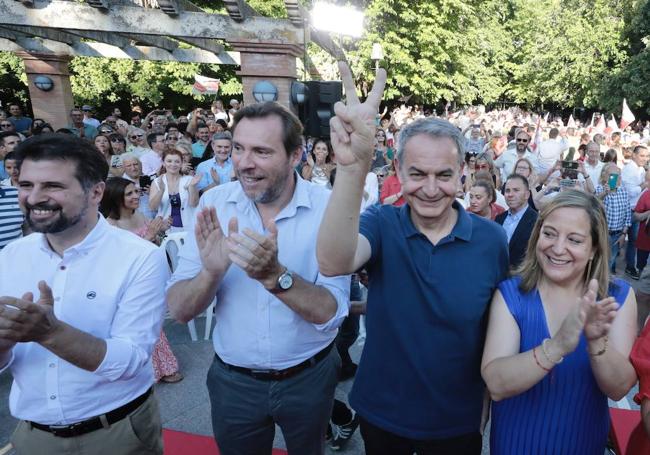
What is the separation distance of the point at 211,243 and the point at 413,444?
1.09 meters

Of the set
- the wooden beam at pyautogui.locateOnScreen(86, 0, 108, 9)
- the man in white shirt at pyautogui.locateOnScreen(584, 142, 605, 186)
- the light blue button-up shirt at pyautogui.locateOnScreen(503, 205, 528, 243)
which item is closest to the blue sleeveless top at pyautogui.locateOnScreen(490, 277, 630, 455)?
the light blue button-up shirt at pyautogui.locateOnScreen(503, 205, 528, 243)

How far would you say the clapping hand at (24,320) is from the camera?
1332 millimetres

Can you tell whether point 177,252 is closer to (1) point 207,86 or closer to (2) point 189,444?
(2) point 189,444

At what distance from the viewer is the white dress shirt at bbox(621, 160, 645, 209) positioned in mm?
6684

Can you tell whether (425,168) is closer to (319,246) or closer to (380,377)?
(319,246)

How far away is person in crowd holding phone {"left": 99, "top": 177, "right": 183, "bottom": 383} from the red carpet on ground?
780mm

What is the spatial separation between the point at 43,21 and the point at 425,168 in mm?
7730

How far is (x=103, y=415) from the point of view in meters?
1.73

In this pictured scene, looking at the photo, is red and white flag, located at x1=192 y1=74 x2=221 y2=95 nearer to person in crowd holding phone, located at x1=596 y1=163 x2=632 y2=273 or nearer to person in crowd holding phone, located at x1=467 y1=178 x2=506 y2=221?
person in crowd holding phone, located at x1=596 y1=163 x2=632 y2=273

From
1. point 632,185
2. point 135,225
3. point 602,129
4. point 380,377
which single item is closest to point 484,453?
point 380,377

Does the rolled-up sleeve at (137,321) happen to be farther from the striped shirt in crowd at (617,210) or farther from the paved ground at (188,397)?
the striped shirt in crowd at (617,210)

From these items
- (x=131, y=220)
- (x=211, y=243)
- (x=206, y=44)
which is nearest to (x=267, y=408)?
(x=211, y=243)

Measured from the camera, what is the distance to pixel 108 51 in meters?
11.0

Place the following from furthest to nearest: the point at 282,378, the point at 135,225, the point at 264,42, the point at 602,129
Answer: the point at 602,129 < the point at 264,42 < the point at 135,225 < the point at 282,378
